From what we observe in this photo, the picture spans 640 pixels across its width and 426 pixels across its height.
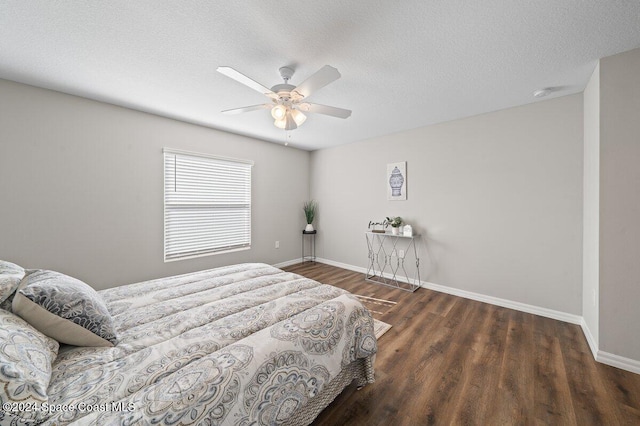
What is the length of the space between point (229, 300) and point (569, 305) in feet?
11.5

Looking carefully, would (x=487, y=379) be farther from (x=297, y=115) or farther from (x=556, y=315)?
(x=297, y=115)

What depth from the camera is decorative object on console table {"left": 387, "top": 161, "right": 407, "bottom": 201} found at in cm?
384

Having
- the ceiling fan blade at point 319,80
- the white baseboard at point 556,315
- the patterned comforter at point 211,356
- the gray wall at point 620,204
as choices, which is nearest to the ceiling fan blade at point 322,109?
the ceiling fan blade at point 319,80

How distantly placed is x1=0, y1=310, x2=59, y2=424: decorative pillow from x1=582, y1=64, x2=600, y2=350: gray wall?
11.2 ft

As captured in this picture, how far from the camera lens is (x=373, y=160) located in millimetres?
4246

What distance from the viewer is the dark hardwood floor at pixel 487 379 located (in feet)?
4.73

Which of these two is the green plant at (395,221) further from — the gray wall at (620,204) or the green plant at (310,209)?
the gray wall at (620,204)

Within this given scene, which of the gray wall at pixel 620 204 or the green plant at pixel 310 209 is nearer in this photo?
the gray wall at pixel 620 204

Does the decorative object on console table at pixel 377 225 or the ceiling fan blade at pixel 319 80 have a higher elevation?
the ceiling fan blade at pixel 319 80

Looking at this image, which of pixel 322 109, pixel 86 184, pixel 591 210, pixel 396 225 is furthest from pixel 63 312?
pixel 591 210

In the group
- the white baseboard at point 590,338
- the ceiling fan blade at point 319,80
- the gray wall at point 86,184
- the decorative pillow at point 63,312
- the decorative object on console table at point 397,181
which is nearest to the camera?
the decorative pillow at point 63,312

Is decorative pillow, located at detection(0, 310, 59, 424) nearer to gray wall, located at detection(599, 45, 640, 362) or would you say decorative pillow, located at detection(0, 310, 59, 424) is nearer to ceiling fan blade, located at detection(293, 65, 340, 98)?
ceiling fan blade, located at detection(293, 65, 340, 98)

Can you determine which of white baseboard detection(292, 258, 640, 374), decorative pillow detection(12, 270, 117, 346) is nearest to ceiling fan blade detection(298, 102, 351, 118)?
decorative pillow detection(12, 270, 117, 346)

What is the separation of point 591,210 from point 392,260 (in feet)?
7.79
